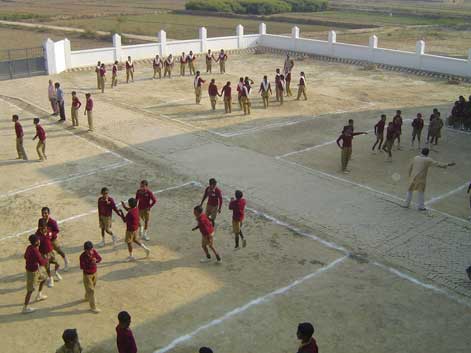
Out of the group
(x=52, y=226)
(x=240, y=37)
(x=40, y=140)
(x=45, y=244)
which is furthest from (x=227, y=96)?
(x=240, y=37)

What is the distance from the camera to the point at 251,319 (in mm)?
9852

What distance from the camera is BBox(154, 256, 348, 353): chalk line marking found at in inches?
364

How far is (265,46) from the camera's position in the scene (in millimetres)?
40188

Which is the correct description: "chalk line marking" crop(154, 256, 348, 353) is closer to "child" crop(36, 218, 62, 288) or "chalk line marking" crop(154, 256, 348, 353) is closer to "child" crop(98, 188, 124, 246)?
"child" crop(36, 218, 62, 288)

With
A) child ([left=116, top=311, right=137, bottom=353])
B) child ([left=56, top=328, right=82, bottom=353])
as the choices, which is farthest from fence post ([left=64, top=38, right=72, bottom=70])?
child ([left=56, top=328, right=82, bottom=353])

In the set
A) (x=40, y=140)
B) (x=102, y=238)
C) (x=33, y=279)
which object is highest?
(x=40, y=140)

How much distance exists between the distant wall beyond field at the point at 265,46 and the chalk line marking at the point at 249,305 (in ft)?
71.8

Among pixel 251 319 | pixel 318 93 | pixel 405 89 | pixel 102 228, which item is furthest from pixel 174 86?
pixel 251 319

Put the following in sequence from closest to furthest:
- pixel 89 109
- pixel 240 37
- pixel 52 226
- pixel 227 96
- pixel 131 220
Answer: pixel 52 226
pixel 131 220
pixel 89 109
pixel 227 96
pixel 240 37

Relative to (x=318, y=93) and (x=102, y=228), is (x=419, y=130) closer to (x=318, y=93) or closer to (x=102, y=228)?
(x=318, y=93)

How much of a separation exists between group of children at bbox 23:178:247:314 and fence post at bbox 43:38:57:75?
2101 cm

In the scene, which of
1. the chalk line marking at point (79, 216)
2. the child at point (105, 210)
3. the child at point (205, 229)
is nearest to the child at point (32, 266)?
the child at point (105, 210)

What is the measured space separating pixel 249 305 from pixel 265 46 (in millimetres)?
31978

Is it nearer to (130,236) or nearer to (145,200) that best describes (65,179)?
(145,200)
